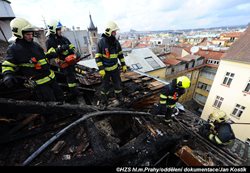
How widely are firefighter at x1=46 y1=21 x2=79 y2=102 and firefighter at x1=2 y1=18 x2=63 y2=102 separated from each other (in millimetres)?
678

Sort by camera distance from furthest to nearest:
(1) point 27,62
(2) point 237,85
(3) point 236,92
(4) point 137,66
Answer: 1. (4) point 137,66
2. (3) point 236,92
3. (2) point 237,85
4. (1) point 27,62

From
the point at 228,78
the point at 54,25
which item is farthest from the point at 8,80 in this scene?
the point at 228,78

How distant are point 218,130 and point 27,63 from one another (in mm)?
4860

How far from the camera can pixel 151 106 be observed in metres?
4.18

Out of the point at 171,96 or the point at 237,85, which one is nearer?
the point at 171,96

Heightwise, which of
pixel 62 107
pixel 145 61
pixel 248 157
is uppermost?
pixel 62 107

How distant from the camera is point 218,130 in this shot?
3293 millimetres

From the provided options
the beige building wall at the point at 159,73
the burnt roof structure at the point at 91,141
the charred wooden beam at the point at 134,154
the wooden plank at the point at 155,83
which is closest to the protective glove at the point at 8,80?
the burnt roof structure at the point at 91,141

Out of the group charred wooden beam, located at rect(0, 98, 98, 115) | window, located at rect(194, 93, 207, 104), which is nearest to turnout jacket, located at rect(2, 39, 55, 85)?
charred wooden beam, located at rect(0, 98, 98, 115)

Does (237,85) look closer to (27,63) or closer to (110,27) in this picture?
(110,27)

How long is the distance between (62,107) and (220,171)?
114 inches

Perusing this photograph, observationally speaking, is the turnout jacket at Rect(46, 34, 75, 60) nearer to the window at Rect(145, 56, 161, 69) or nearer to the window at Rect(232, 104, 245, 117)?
the window at Rect(145, 56, 161, 69)

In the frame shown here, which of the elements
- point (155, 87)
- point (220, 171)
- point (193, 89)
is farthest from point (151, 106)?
point (193, 89)

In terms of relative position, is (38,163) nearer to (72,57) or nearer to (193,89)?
(72,57)
